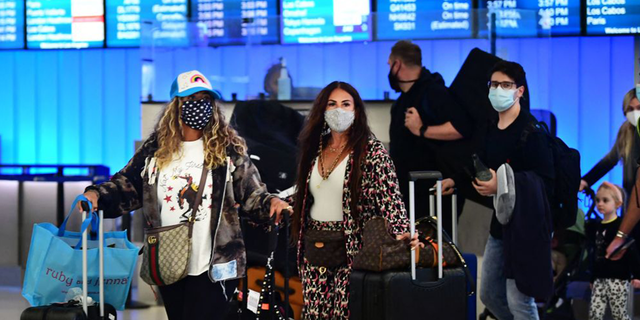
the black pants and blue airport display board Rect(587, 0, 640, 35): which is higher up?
blue airport display board Rect(587, 0, 640, 35)

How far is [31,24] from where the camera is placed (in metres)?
10.2

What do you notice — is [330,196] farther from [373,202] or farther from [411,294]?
[411,294]

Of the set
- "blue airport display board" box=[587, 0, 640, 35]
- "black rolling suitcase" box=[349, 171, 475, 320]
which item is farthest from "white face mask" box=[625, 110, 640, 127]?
"blue airport display board" box=[587, 0, 640, 35]

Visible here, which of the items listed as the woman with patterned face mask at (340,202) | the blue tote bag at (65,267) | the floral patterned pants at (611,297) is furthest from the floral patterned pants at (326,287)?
the floral patterned pants at (611,297)

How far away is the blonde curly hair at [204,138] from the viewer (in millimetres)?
4113

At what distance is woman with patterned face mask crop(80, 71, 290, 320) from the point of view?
4027 millimetres

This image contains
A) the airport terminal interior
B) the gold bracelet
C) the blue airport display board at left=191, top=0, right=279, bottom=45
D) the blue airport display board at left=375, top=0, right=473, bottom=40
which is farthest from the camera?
the blue airport display board at left=191, top=0, right=279, bottom=45

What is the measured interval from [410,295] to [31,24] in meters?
7.46

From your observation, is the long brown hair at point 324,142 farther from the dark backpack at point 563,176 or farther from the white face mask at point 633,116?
the white face mask at point 633,116

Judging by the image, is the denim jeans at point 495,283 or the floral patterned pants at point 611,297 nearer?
the denim jeans at point 495,283

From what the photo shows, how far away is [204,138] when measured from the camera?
4168mm

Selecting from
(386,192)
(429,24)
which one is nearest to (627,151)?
(429,24)

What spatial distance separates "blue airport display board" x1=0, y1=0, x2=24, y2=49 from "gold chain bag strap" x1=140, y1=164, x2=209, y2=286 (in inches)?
268

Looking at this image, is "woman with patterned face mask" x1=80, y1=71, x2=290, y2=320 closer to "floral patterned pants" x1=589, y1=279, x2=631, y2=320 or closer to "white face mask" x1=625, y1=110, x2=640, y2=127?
"white face mask" x1=625, y1=110, x2=640, y2=127
